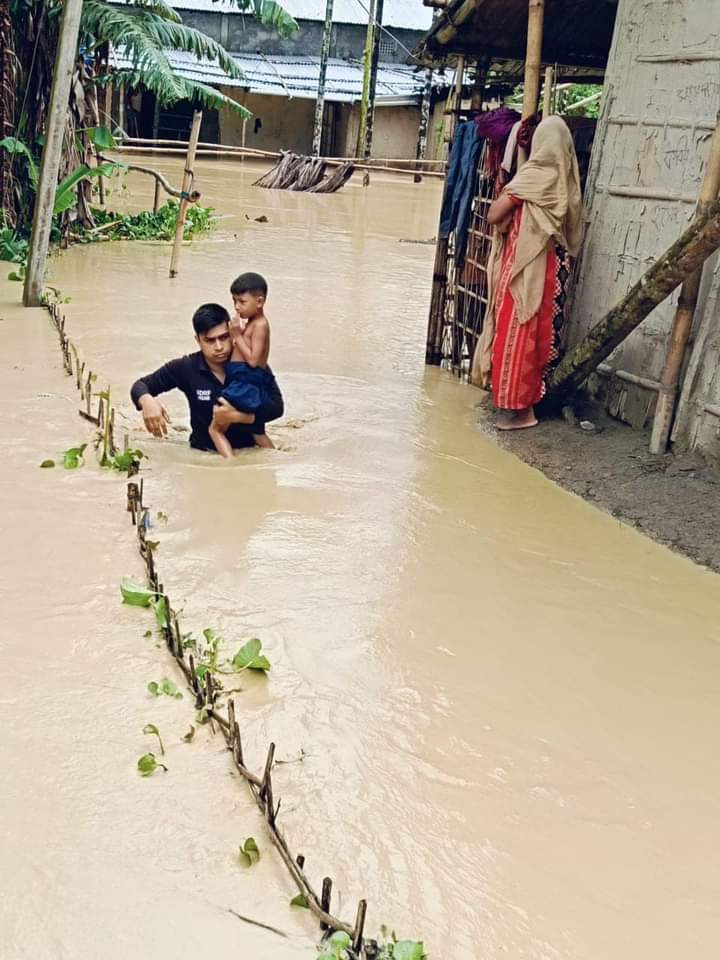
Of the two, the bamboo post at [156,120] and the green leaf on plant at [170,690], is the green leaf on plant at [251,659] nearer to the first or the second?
the green leaf on plant at [170,690]

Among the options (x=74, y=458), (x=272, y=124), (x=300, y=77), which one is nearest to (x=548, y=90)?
(x=74, y=458)

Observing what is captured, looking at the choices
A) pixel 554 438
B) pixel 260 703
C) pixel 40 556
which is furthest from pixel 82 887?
pixel 554 438

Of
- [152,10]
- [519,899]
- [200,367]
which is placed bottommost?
[519,899]

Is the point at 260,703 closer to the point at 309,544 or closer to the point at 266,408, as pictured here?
the point at 309,544

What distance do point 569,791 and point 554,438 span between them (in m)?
3.23

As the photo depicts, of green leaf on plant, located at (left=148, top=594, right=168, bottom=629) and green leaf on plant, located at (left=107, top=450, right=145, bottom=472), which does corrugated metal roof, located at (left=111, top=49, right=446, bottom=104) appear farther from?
green leaf on plant, located at (left=148, top=594, right=168, bottom=629)

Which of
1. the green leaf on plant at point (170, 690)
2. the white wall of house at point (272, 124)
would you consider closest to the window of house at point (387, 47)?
the white wall of house at point (272, 124)

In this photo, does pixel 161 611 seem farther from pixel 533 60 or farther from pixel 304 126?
pixel 304 126

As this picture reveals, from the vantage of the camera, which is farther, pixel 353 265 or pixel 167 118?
pixel 167 118

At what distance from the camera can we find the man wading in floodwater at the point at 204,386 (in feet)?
15.7

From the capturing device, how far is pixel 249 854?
233 centimetres

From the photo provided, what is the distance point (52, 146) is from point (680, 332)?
497 cm

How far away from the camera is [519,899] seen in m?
2.34

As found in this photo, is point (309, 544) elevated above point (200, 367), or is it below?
below
